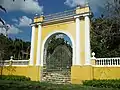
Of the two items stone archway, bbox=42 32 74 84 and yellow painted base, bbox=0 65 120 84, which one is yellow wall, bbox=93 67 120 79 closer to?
yellow painted base, bbox=0 65 120 84

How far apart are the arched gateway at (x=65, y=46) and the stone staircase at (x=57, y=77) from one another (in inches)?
8.1

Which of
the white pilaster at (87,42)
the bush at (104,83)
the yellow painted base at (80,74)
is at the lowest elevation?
the bush at (104,83)

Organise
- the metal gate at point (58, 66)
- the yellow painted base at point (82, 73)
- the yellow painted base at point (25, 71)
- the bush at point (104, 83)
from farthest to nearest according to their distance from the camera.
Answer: the yellow painted base at point (25, 71), the metal gate at point (58, 66), the yellow painted base at point (82, 73), the bush at point (104, 83)

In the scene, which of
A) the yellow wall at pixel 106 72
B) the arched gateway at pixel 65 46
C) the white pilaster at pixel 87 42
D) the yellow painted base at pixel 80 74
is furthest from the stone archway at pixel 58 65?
the yellow wall at pixel 106 72

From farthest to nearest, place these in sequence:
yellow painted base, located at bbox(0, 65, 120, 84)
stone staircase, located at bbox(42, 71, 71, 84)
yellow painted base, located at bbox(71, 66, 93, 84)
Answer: stone staircase, located at bbox(42, 71, 71, 84) < yellow painted base, located at bbox(71, 66, 93, 84) < yellow painted base, located at bbox(0, 65, 120, 84)

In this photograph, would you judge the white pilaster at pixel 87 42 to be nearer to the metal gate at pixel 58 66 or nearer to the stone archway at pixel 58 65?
the stone archway at pixel 58 65

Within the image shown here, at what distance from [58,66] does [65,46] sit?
183 centimetres

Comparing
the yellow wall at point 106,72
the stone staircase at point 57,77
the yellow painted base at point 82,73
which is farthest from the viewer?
the stone staircase at point 57,77

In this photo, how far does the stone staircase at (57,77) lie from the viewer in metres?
16.1

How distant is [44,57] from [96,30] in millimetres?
5484

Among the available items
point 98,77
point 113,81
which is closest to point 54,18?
point 98,77

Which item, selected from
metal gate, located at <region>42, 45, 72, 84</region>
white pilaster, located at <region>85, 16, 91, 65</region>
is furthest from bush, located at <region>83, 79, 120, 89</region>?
metal gate, located at <region>42, 45, 72, 84</region>

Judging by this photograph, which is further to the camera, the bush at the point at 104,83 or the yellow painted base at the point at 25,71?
the yellow painted base at the point at 25,71

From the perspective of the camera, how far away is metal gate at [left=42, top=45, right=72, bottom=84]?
1653 centimetres
